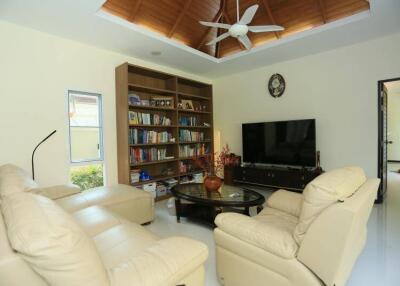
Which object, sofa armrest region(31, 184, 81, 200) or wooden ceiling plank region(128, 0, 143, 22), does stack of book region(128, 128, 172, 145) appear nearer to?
sofa armrest region(31, 184, 81, 200)

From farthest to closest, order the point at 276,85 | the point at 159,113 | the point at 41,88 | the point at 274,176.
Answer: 1. the point at 276,85
2. the point at 159,113
3. the point at 274,176
4. the point at 41,88

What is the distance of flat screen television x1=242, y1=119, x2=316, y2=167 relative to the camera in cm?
407

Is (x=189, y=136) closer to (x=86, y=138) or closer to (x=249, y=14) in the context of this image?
(x=86, y=138)

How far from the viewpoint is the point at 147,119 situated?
4109 mm

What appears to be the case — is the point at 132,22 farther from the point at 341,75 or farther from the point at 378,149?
the point at 378,149

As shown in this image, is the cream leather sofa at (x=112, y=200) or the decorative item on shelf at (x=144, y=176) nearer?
the cream leather sofa at (x=112, y=200)

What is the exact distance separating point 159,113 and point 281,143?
8.20ft

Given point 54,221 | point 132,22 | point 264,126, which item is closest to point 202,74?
point 264,126

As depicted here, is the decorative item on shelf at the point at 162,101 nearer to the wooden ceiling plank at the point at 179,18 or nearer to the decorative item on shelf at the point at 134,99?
the decorative item on shelf at the point at 134,99

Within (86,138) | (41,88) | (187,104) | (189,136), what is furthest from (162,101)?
(41,88)

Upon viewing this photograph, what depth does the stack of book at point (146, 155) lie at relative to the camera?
3.92 meters

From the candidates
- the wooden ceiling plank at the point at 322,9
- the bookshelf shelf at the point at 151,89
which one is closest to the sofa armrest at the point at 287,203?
the wooden ceiling plank at the point at 322,9

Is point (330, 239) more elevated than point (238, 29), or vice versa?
point (238, 29)

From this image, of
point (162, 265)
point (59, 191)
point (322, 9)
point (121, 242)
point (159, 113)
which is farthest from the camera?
point (159, 113)
